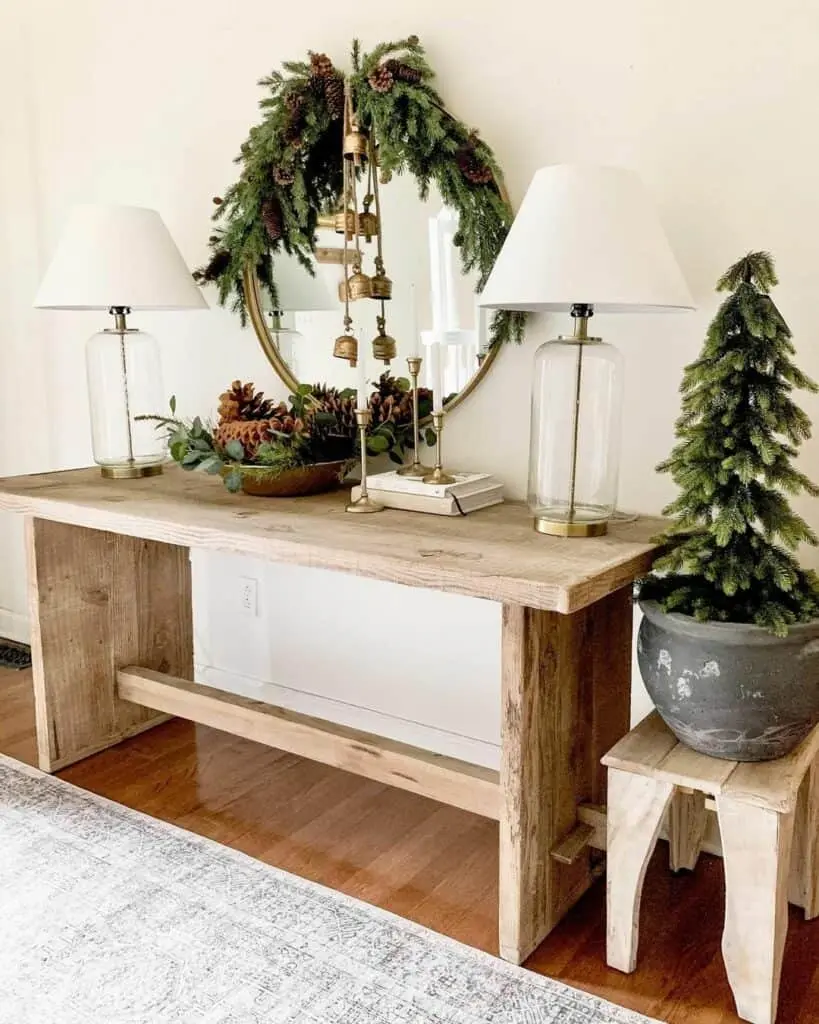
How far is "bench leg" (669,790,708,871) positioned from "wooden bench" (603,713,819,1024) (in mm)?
241

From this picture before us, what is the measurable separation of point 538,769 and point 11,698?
184cm

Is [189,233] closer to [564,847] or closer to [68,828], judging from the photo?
[68,828]

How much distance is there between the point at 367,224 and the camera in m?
2.06

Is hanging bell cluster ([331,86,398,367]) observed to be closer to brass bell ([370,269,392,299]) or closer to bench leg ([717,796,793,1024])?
brass bell ([370,269,392,299])

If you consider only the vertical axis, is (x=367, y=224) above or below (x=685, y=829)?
above

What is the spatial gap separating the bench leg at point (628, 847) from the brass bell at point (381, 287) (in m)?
1.12

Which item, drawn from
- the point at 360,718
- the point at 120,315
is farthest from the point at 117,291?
the point at 360,718

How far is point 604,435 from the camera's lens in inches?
67.4

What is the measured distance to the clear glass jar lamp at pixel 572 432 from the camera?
1.69 meters

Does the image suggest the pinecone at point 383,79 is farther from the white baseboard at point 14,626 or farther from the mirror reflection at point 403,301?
the white baseboard at point 14,626

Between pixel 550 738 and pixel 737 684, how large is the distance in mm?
369

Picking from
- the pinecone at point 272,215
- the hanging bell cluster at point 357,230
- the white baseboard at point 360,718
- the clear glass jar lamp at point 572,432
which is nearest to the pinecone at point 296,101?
the hanging bell cluster at point 357,230

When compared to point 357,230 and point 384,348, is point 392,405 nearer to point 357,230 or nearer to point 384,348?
point 384,348

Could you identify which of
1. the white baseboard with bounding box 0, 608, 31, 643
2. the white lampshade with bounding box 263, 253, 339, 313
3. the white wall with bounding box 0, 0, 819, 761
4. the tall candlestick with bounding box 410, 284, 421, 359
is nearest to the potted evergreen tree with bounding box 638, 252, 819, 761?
the white wall with bounding box 0, 0, 819, 761
